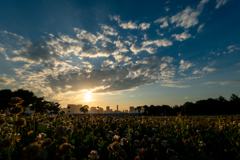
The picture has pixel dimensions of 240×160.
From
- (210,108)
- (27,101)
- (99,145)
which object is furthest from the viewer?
(210,108)

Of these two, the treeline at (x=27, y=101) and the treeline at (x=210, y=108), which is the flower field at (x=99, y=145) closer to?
the treeline at (x=27, y=101)

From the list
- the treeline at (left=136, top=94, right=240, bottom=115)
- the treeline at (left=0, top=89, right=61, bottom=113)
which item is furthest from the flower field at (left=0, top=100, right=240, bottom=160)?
the treeline at (left=136, top=94, right=240, bottom=115)

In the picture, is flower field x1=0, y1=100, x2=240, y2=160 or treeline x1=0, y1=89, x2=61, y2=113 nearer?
flower field x1=0, y1=100, x2=240, y2=160

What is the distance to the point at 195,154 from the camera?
13.3ft

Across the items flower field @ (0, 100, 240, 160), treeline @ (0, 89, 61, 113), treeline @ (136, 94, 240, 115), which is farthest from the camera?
treeline @ (136, 94, 240, 115)

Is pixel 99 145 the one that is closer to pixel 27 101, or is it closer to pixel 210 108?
pixel 27 101

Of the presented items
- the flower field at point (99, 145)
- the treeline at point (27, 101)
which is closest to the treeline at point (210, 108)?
the treeline at point (27, 101)

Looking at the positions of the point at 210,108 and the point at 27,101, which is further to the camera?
the point at 210,108

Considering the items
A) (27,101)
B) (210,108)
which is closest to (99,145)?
(27,101)

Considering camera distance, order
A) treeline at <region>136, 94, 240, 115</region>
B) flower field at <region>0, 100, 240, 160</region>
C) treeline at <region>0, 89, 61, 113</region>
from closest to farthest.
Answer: flower field at <region>0, 100, 240, 160</region> < treeline at <region>0, 89, 61, 113</region> < treeline at <region>136, 94, 240, 115</region>

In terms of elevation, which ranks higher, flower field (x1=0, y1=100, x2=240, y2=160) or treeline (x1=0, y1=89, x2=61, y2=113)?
treeline (x1=0, y1=89, x2=61, y2=113)

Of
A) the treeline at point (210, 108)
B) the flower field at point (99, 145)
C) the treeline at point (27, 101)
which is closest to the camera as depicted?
the flower field at point (99, 145)

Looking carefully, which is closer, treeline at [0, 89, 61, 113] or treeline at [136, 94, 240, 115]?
treeline at [0, 89, 61, 113]

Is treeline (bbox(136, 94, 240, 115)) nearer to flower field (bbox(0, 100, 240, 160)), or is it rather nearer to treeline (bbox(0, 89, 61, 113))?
treeline (bbox(0, 89, 61, 113))
